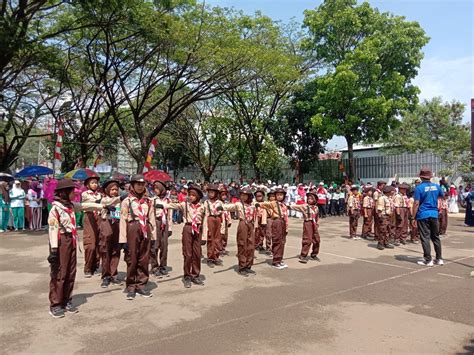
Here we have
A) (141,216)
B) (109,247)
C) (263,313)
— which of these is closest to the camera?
(263,313)

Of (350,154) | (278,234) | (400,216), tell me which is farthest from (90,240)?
(350,154)

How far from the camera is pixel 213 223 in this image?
29.1ft

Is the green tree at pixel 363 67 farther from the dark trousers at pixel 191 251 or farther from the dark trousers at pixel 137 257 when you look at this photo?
the dark trousers at pixel 137 257

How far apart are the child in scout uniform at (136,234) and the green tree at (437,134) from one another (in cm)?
2057

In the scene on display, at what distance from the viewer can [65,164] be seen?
30.4 metres

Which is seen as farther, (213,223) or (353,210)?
(353,210)

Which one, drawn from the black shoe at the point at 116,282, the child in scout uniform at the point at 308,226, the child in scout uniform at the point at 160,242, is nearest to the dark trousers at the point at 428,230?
the child in scout uniform at the point at 308,226

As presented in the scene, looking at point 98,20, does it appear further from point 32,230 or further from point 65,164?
point 65,164

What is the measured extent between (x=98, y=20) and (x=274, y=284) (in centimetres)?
1278

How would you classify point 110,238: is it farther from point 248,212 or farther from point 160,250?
point 248,212

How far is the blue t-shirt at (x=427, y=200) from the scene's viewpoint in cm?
878

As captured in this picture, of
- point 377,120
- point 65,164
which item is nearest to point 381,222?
point 377,120

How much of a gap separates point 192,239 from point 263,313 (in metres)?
1.95

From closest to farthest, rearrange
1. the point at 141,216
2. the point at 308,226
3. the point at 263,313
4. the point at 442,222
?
the point at 263,313 → the point at 141,216 → the point at 308,226 → the point at 442,222
